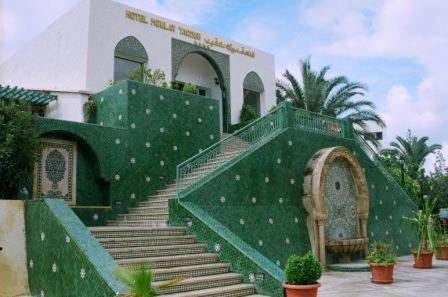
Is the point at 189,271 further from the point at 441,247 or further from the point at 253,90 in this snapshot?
the point at 253,90

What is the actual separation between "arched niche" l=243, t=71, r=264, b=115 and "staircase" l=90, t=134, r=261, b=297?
10.4m

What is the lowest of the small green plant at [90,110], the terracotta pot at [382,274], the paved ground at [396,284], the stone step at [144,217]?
the paved ground at [396,284]

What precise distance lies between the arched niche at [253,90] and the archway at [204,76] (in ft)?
4.14

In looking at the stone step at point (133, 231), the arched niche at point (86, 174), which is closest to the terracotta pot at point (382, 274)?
the stone step at point (133, 231)

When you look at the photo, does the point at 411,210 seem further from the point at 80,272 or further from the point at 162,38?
the point at 80,272

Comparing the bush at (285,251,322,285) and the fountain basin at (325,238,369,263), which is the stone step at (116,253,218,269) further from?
the fountain basin at (325,238,369,263)

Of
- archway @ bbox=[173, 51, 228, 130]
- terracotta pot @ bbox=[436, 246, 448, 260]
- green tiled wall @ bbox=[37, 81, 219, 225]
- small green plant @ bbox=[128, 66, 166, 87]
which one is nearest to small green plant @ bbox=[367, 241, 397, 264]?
terracotta pot @ bbox=[436, 246, 448, 260]

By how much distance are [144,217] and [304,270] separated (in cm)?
455

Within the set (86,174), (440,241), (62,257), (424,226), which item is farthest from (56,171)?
(440,241)

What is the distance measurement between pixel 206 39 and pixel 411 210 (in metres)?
9.67

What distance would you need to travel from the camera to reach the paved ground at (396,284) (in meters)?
7.88

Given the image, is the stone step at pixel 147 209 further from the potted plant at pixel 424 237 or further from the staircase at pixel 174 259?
the potted plant at pixel 424 237

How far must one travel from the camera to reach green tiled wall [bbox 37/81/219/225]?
10656 mm

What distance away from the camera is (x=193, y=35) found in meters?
16.6
